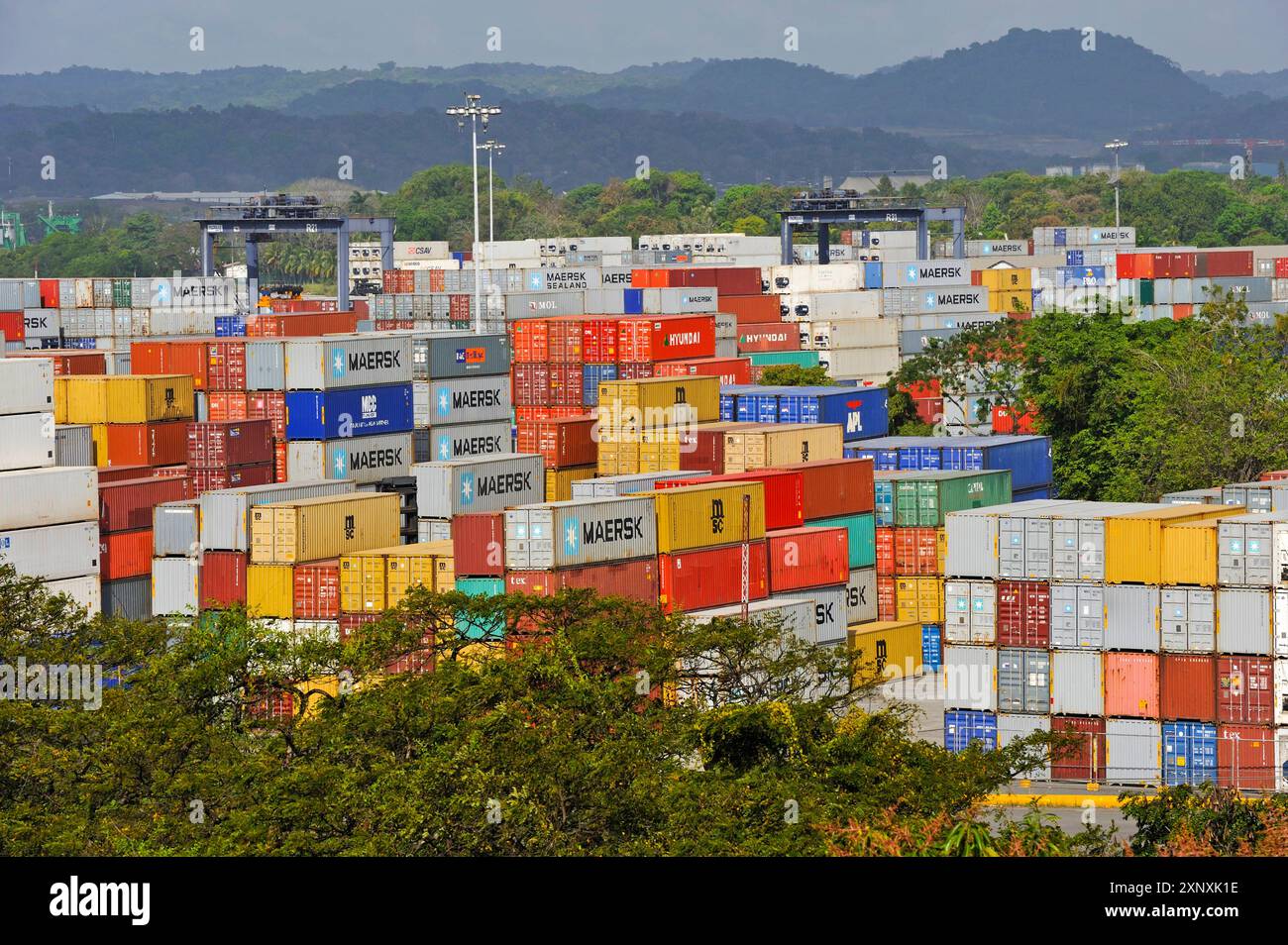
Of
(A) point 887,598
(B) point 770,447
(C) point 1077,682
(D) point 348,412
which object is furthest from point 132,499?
(C) point 1077,682

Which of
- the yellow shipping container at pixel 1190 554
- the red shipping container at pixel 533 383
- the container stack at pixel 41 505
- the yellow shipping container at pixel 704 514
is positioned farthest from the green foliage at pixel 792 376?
the yellow shipping container at pixel 1190 554

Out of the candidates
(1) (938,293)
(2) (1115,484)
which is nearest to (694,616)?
(2) (1115,484)

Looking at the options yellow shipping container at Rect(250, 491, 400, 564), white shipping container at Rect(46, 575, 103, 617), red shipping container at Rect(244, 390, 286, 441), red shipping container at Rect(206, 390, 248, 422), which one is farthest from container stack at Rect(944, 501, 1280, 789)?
red shipping container at Rect(206, 390, 248, 422)

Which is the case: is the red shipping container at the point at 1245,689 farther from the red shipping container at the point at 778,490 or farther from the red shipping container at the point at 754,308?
the red shipping container at the point at 754,308

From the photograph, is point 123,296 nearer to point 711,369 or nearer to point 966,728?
point 711,369

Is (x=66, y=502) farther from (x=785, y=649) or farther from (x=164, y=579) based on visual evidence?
(x=785, y=649)

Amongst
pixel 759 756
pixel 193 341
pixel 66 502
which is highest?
pixel 193 341
